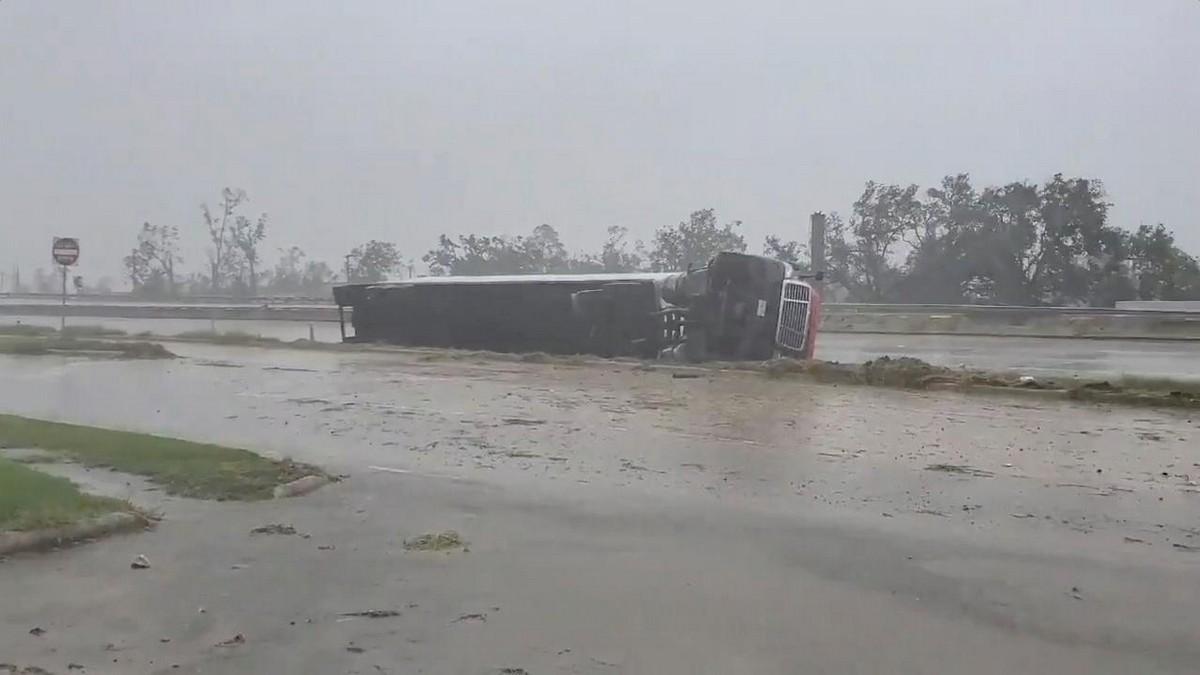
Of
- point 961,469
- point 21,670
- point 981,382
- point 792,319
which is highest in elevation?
point 792,319

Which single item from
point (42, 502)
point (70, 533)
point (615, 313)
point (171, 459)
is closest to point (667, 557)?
point (70, 533)

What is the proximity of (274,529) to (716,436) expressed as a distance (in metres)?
6.29

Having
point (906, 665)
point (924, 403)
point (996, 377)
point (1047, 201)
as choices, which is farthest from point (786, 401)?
point (1047, 201)

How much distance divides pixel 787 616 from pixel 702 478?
4255mm

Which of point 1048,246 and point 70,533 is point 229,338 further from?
point 1048,246

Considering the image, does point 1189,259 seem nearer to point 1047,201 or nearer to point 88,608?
point 1047,201

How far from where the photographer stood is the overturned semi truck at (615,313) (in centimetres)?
2367

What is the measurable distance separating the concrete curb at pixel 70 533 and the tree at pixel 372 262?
59162 millimetres

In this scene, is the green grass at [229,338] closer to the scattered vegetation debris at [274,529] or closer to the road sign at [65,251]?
the road sign at [65,251]

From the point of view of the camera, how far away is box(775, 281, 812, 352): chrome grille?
2362 centimetres

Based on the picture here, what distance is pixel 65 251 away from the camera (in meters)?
29.7

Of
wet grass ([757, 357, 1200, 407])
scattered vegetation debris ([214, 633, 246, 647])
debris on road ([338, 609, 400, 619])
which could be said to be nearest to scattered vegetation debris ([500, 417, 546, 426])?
wet grass ([757, 357, 1200, 407])

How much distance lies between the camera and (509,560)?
23.1ft

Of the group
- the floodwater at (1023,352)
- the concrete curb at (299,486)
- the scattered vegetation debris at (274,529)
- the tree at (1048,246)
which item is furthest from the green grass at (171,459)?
the tree at (1048,246)
